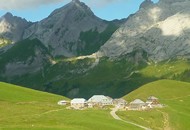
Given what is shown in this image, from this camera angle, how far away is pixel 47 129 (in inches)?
3137

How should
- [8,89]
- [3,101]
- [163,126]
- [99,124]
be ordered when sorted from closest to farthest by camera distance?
[99,124] < [163,126] < [3,101] < [8,89]

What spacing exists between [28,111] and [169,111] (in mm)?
54429

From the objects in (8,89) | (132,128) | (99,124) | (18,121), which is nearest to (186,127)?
(132,128)

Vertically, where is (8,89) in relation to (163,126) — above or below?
above

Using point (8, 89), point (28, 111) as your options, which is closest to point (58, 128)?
point (28, 111)

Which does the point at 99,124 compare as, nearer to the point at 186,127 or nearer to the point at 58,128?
the point at 58,128

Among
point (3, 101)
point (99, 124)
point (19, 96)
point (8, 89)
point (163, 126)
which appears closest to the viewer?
point (99, 124)

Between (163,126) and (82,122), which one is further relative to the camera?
(163,126)

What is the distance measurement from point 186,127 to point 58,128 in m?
61.7

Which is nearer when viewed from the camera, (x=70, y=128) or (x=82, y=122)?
(x=70, y=128)

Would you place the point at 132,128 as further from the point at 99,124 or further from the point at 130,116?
the point at 130,116

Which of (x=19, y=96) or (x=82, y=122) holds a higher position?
(x=19, y=96)

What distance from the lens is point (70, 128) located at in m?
82.9

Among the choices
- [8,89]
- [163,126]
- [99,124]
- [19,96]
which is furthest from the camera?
[8,89]
